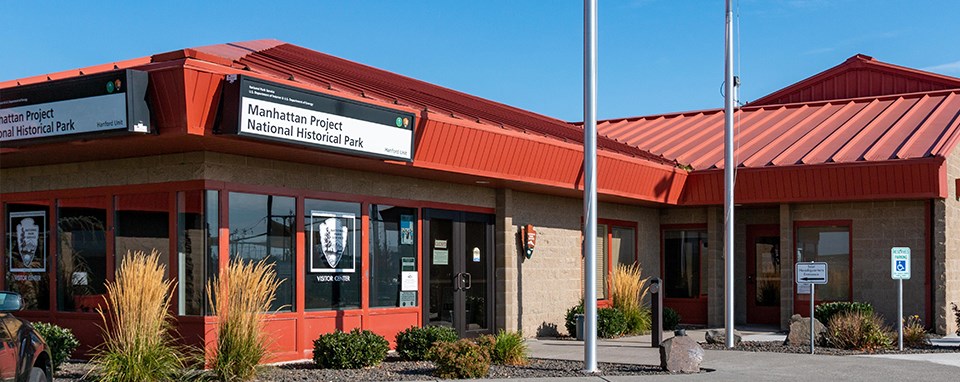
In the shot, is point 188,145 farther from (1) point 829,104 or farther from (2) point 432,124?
(1) point 829,104

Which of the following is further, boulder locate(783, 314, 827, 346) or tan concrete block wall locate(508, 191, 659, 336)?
tan concrete block wall locate(508, 191, 659, 336)

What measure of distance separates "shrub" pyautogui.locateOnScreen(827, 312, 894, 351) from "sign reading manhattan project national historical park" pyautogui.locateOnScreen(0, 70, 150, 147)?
1186 cm

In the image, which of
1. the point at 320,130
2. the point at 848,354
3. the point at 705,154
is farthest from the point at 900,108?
the point at 320,130

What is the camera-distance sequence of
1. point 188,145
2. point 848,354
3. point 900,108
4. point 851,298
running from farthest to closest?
point 900,108 → point 851,298 → point 848,354 → point 188,145

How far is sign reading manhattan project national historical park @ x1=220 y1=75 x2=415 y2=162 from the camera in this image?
12.4 metres

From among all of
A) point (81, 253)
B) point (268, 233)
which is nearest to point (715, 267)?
point (268, 233)

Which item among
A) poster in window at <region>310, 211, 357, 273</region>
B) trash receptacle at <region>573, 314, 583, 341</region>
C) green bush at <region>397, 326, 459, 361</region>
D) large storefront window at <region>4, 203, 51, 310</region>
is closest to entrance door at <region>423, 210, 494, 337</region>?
trash receptacle at <region>573, 314, 583, 341</region>

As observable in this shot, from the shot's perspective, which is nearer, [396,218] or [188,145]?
[188,145]

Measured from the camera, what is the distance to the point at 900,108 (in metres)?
26.4

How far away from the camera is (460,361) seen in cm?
1307

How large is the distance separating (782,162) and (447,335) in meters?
10.6

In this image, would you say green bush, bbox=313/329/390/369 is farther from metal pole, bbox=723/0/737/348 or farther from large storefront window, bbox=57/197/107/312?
metal pole, bbox=723/0/737/348

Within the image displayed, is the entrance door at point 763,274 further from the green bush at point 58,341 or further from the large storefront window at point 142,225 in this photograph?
the green bush at point 58,341

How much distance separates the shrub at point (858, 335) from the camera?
17.3 metres
